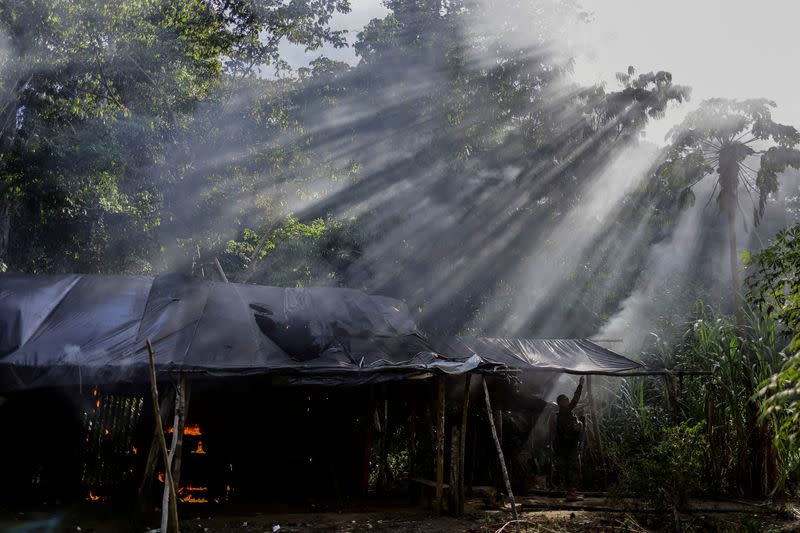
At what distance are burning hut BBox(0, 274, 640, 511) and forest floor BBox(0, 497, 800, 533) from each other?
688 mm

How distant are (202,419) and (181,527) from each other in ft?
9.46

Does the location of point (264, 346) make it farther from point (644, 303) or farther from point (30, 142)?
point (644, 303)

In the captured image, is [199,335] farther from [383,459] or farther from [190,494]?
[383,459]

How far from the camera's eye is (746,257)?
5.52 m

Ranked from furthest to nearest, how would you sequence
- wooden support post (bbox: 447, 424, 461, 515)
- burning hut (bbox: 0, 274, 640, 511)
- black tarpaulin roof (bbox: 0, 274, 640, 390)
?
wooden support post (bbox: 447, 424, 461, 515)
burning hut (bbox: 0, 274, 640, 511)
black tarpaulin roof (bbox: 0, 274, 640, 390)

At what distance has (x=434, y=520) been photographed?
367 inches

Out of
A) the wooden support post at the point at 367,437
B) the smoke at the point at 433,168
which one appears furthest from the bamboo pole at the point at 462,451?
the smoke at the point at 433,168

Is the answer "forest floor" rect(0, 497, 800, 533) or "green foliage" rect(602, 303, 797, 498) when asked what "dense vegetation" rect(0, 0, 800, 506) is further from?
"forest floor" rect(0, 497, 800, 533)

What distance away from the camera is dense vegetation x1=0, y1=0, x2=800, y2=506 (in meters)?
13.1

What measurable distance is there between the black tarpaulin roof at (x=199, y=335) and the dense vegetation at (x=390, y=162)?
4.48m

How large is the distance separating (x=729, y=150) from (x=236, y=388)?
1333cm

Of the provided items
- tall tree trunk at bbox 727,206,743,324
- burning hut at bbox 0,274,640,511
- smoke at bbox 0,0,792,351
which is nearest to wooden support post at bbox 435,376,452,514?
burning hut at bbox 0,274,640,511

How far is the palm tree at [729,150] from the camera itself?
561 inches

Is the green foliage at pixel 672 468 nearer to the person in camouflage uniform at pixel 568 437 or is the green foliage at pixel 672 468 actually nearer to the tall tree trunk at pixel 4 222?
the person in camouflage uniform at pixel 568 437
